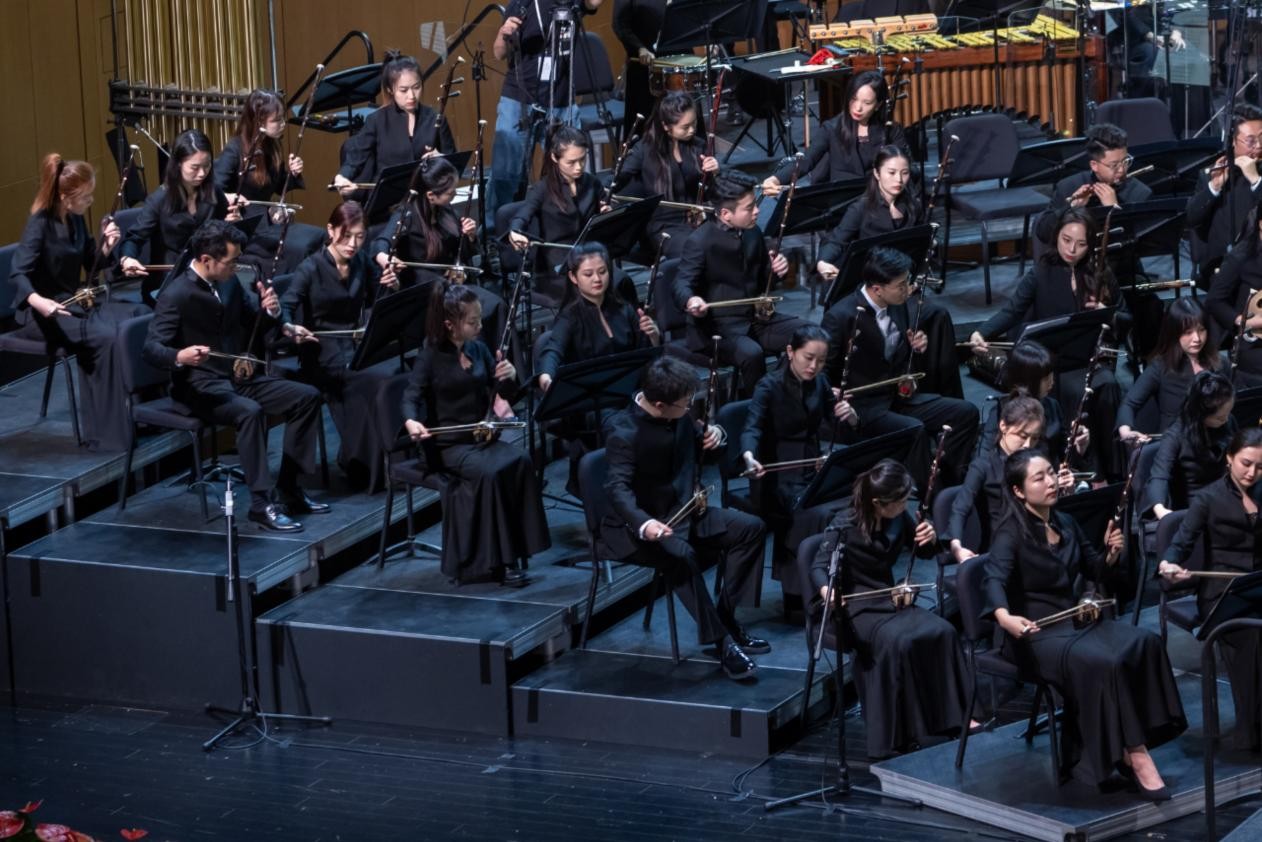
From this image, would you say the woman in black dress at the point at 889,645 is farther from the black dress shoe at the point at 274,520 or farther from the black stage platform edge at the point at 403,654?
the black dress shoe at the point at 274,520

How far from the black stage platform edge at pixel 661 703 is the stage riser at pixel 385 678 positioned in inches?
4.5

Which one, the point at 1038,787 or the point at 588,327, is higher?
the point at 588,327

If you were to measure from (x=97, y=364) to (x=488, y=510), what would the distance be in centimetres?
177

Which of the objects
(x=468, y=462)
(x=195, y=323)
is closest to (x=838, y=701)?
(x=468, y=462)

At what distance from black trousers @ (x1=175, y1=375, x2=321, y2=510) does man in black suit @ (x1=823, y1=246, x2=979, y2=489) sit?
1.87 m

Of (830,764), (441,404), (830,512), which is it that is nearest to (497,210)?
(441,404)

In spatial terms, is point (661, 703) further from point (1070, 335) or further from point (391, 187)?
point (391, 187)

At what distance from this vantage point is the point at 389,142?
350 inches

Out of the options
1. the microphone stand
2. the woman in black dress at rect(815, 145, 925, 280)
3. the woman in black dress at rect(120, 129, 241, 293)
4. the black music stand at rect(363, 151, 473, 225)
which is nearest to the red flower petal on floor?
the microphone stand

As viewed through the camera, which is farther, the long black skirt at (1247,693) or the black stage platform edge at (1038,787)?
the long black skirt at (1247,693)

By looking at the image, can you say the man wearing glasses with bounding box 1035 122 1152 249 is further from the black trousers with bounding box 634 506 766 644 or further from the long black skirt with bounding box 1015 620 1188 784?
the long black skirt with bounding box 1015 620 1188 784

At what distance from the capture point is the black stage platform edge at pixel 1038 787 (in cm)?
577

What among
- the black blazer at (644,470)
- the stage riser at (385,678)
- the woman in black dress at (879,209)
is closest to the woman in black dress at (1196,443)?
the black blazer at (644,470)

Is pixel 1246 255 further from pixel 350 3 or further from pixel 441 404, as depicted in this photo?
pixel 350 3
